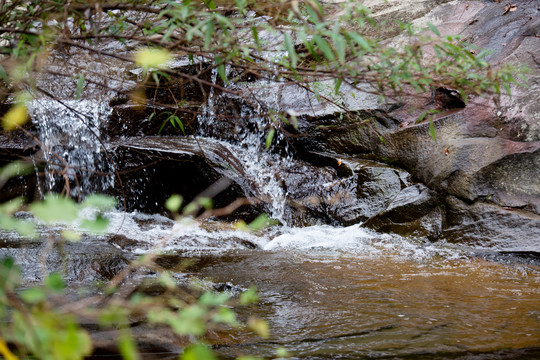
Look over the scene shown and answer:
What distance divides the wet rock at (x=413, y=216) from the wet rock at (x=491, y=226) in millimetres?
159

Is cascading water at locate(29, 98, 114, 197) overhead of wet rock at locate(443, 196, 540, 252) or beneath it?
overhead

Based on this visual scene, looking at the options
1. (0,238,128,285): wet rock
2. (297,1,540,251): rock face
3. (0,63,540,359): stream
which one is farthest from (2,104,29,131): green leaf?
(297,1,540,251): rock face

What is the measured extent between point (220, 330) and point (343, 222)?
138 inches

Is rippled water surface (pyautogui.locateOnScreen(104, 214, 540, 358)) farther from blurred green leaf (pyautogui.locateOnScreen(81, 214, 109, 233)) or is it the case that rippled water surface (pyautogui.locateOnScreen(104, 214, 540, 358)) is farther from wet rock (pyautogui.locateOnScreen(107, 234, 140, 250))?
blurred green leaf (pyautogui.locateOnScreen(81, 214, 109, 233))

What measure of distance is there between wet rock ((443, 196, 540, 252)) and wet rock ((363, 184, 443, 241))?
0.16m

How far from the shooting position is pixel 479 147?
18.5 feet

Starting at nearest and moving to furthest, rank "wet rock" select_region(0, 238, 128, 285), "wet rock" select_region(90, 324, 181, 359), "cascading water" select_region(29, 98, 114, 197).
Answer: "wet rock" select_region(90, 324, 181, 359), "wet rock" select_region(0, 238, 128, 285), "cascading water" select_region(29, 98, 114, 197)

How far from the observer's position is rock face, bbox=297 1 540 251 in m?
5.17

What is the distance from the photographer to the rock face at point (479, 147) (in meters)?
5.17

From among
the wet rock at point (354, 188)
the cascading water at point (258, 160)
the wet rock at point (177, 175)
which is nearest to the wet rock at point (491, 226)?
the wet rock at point (354, 188)

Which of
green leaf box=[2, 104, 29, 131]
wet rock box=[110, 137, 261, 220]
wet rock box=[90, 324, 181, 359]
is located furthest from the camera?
wet rock box=[110, 137, 261, 220]

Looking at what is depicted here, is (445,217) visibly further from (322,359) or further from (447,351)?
(322,359)

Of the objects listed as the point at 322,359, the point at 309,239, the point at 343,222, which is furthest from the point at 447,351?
the point at 343,222

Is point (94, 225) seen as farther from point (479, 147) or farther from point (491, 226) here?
point (479, 147)
